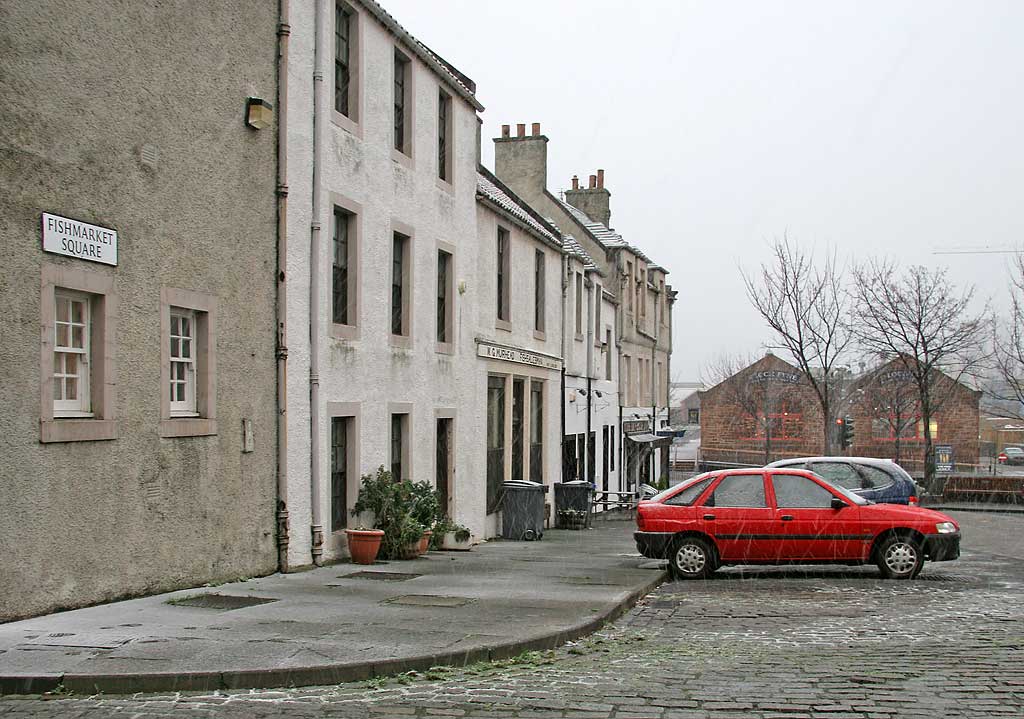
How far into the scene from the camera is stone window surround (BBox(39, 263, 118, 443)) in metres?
9.91

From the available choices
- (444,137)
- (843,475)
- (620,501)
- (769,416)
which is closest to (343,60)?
(444,137)

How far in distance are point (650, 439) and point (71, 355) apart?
3408 centimetres

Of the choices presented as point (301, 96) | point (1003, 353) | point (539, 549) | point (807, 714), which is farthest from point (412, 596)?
point (1003, 353)

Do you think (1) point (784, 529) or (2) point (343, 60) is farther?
(2) point (343, 60)

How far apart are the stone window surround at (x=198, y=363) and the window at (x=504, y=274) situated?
1207cm

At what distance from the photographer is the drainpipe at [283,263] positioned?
14.1m

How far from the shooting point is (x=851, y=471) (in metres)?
21.7

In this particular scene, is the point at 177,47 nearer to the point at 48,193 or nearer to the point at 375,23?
the point at 48,193

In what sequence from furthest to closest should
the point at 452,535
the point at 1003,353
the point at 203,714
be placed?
the point at 1003,353
the point at 452,535
the point at 203,714

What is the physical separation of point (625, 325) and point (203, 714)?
115 ft

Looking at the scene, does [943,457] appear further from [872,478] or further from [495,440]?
[495,440]

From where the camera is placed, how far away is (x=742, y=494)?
15484 millimetres

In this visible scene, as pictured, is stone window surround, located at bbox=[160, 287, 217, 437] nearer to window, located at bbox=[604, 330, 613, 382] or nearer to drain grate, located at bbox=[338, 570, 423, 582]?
drain grate, located at bbox=[338, 570, 423, 582]

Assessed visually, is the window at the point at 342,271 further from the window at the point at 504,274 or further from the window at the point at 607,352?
the window at the point at 607,352
